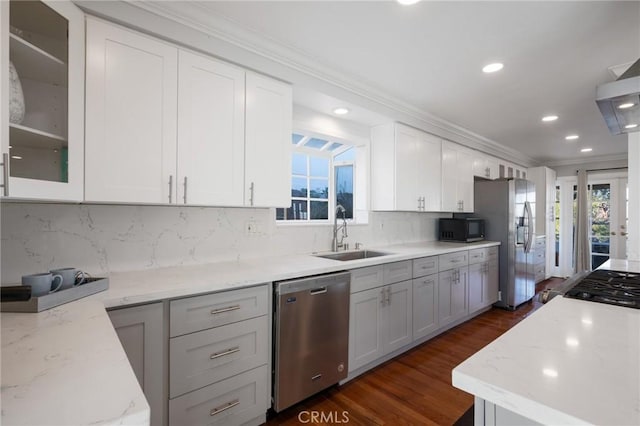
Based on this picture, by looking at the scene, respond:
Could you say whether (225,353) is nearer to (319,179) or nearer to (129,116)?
(129,116)

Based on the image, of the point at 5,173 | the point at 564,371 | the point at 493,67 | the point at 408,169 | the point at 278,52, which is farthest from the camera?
the point at 408,169

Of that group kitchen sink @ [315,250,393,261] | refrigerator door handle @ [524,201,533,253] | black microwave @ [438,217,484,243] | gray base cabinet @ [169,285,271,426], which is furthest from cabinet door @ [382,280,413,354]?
refrigerator door handle @ [524,201,533,253]

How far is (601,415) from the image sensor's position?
57 cm

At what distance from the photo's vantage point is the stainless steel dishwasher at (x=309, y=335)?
182 centimetres

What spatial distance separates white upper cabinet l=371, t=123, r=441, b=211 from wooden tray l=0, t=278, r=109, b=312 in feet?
8.42

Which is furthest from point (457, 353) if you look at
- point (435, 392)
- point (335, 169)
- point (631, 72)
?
point (631, 72)

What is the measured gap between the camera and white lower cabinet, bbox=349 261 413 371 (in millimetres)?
2309

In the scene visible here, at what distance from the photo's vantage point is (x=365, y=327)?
2.38 meters

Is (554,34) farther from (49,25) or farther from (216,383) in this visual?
(216,383)

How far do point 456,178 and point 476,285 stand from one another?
1384 mm

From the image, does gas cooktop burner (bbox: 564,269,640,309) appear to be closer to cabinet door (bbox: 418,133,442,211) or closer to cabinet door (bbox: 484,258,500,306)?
cabinet door (bbox: 418,133,442,211)

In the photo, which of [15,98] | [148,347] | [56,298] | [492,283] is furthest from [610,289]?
[492,283]

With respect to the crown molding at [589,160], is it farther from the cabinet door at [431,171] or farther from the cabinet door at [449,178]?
the cabinet door at [431,171]

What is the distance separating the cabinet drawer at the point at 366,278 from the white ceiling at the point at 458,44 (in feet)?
4.81
